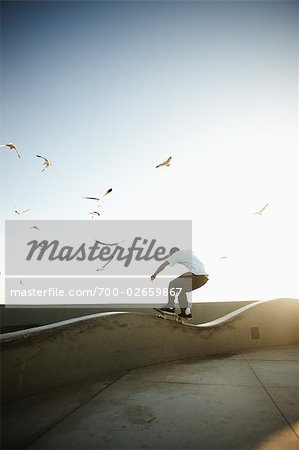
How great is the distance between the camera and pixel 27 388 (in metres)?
3.63

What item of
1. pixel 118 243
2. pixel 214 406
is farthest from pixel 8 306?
pixel 214 406

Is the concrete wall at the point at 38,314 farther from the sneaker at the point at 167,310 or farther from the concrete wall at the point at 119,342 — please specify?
the sneaker at the point at 167,310

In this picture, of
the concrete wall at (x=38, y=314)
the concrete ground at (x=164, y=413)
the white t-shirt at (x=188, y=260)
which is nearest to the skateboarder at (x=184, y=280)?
the white t-shirt at (x=188, y=260)

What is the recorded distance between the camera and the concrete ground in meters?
2.46

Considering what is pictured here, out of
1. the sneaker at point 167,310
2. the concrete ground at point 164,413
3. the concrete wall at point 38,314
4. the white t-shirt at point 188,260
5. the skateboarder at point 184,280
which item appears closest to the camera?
the concrete ground at point 164,413

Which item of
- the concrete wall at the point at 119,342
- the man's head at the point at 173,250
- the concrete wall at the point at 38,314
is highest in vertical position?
the man's head at the point at 173,250

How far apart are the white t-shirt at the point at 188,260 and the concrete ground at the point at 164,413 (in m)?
1.88

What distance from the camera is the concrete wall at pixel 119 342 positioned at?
365 cm

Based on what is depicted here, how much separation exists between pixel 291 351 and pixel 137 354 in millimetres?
3862

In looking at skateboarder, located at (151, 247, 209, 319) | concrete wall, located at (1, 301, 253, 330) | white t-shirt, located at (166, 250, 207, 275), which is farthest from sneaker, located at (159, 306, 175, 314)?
concrete wall, located at (1, 301, 253, 330)

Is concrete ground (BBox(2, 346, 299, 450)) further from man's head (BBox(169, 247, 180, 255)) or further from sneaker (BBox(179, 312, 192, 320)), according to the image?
man's head (BBox(169, 247, 180, 255))

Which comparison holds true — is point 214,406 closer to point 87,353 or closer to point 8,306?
point 87,353

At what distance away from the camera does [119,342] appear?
488 cm

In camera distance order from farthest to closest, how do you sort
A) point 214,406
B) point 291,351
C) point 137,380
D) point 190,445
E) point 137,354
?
1. point 291,351
2. point 137,354
3. point 137,380
4. point 214,406
5. point 190,445
